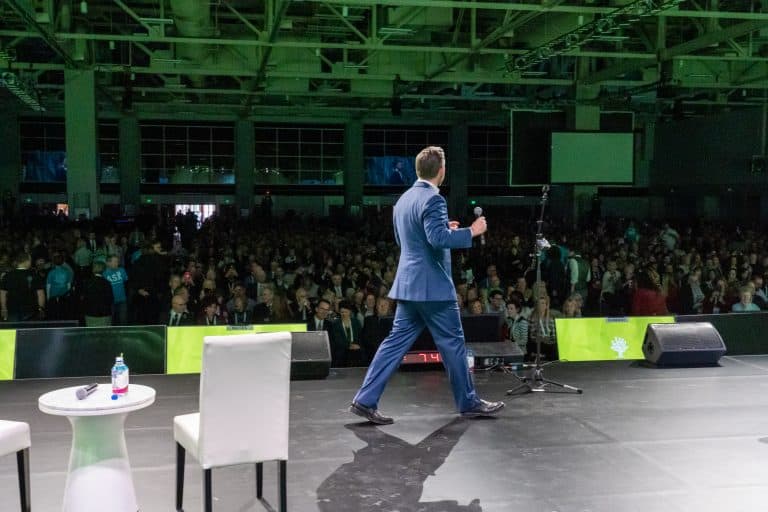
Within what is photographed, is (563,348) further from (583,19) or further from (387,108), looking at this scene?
(387,108)

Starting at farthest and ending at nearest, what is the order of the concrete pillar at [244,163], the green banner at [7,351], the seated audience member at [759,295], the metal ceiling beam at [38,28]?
the concrete pillar at [244,163]
the metal ceiling beam at [38,28]
the seated audience member at [759,295]
the green banner at [7,351]

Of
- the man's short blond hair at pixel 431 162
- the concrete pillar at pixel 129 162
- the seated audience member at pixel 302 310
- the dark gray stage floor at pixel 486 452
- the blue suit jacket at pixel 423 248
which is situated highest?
the concrete pillar at pixel 129 162

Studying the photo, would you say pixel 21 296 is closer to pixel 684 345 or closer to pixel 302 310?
pixel 302 310

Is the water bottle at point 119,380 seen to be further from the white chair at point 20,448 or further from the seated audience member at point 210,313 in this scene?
the seated audience member at point 210,313

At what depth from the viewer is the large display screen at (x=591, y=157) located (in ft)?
25.5

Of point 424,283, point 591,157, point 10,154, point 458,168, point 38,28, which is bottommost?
point 424,283

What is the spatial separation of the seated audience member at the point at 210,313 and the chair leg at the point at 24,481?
4838 millimetres

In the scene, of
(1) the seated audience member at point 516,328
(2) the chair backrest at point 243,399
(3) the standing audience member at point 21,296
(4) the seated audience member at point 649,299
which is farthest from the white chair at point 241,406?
(4) the seated audience member at point 649,299

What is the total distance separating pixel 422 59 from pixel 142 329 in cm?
1408

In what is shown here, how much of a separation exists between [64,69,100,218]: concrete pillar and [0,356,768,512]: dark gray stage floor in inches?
494

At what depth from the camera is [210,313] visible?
28.1ft

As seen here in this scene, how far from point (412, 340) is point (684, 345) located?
321 centimetres

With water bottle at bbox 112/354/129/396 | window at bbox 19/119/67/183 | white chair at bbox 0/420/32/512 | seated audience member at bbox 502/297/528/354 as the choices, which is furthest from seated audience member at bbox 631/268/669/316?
window at bbox 19/119/67/183

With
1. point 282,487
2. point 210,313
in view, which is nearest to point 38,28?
point 210,313
